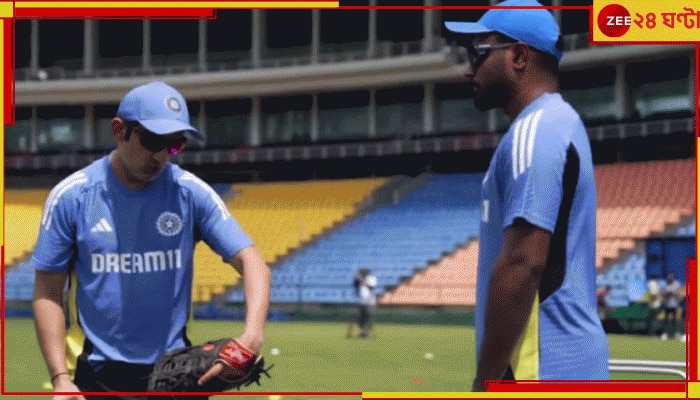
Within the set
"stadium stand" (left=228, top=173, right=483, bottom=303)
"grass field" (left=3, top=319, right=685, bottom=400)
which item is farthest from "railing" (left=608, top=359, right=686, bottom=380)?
"stadium stand" (left=228, top=173, right=483, bottom=303)

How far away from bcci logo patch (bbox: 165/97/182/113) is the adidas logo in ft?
2.12

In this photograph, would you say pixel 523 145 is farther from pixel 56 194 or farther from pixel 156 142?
pixel 56 194

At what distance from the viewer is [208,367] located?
440 centimetres

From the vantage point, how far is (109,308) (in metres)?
4.87

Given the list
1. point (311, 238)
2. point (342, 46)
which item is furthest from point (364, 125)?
point (311, 238)

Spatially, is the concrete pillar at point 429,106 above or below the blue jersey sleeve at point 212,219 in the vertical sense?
below

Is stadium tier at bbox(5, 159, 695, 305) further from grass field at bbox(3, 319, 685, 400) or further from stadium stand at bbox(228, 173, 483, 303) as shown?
Answer: grass field at bbox(3, 319, 685, 400)

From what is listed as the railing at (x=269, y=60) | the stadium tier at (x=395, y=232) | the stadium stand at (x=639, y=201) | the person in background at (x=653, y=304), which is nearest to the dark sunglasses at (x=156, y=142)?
the person in background at (x=653, y=304)

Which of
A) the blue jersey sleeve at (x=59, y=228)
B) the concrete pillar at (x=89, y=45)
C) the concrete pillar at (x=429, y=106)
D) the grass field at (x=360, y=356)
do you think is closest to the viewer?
the blue jersey sleeve at (x=59, y=228)

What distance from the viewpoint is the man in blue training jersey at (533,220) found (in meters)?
3.57

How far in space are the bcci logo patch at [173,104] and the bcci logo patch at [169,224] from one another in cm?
54

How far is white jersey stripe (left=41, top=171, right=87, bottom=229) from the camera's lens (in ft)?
15.7

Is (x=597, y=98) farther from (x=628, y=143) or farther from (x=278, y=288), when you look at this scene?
(x=278, y=288)

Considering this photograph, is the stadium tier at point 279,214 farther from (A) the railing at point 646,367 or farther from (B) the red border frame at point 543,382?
(B) the red border frame at point 543,382
